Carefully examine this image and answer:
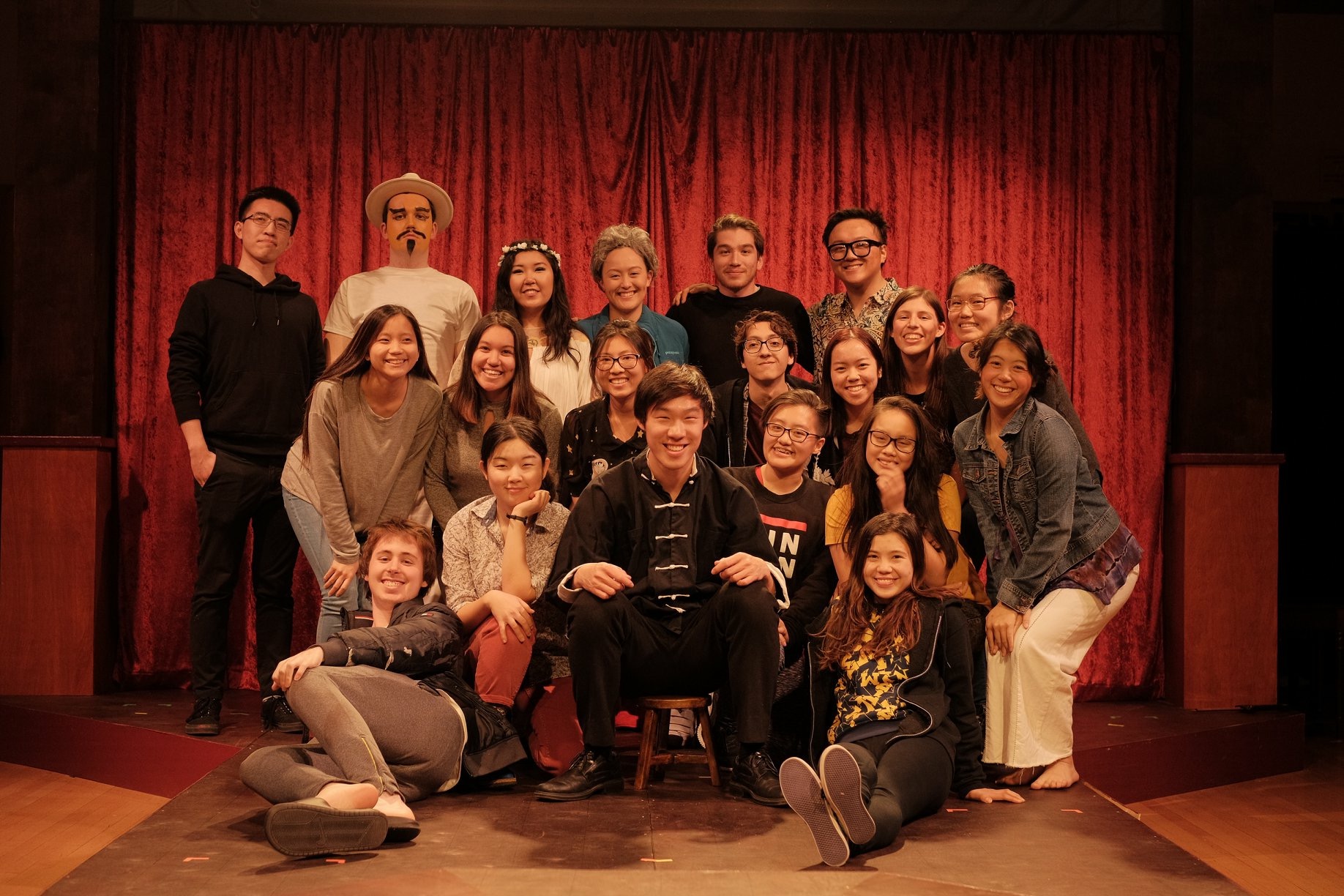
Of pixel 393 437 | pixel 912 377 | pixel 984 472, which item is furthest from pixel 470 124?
pixel 984 472

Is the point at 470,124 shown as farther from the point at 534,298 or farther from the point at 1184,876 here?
the point at 1184,876

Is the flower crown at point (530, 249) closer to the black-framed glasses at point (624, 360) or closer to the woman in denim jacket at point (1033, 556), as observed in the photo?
the black-framed glasses at point (624, 360)

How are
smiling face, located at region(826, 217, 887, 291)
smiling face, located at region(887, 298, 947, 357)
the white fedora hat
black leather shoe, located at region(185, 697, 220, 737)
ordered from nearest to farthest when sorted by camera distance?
smiling face, located at region(887, 298, 947, 357) → black leather shoe, located at region(185, 697, 220, 737) → smiling face, located at region(826, 217, 887, 291) → the white fedora hat

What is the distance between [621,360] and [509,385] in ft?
1.21

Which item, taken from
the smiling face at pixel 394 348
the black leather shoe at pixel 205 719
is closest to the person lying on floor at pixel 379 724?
the smiling face at pixel 394 348

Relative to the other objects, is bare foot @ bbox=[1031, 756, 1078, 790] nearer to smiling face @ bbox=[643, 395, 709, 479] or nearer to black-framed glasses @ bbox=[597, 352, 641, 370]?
smiling face @ bbox=[643, 395, 709, 479]

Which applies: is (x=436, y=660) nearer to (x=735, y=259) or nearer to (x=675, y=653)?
(x=675, y=653)

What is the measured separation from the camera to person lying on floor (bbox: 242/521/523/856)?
7.95 feet

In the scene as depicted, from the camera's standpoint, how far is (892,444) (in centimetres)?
323

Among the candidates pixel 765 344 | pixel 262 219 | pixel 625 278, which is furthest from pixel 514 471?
pixel 262 219

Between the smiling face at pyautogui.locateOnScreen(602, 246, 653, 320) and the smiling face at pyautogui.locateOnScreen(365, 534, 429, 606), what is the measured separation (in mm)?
1259

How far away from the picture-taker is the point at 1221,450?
4926mm

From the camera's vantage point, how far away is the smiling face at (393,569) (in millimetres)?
3018

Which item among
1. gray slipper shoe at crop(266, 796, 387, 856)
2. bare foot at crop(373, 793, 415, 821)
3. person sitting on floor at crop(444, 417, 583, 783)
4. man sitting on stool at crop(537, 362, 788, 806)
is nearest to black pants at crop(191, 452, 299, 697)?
person sitting on floor at crop(444, 417, 583, 783)
